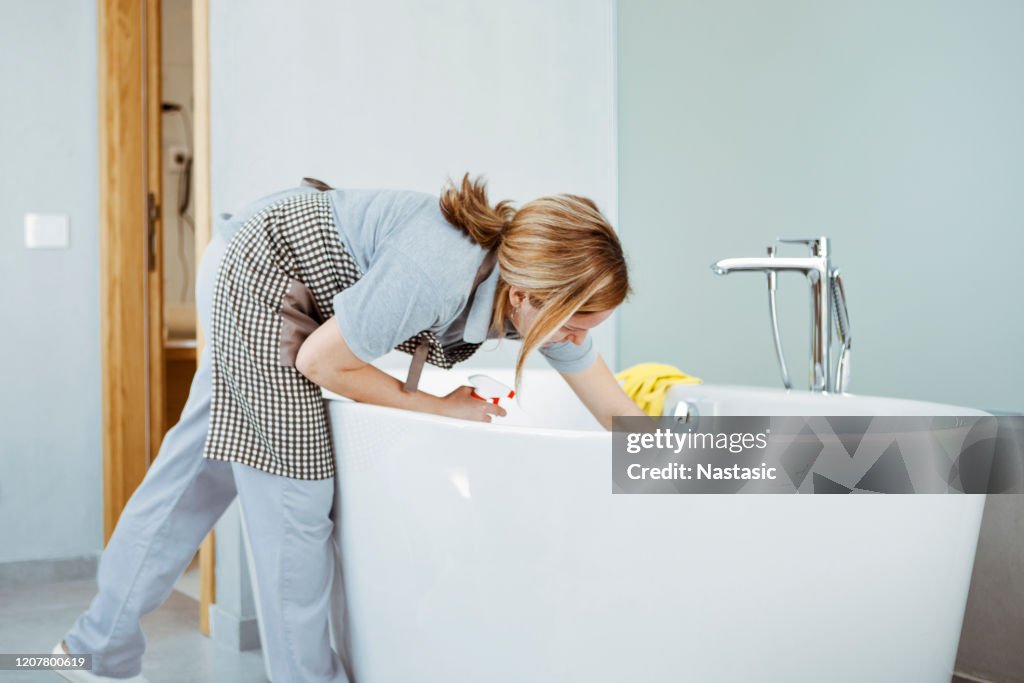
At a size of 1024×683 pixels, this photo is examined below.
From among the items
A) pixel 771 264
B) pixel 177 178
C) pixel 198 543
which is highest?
pixel 177 178

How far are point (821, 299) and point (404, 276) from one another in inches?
35.5

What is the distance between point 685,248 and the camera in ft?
8.30

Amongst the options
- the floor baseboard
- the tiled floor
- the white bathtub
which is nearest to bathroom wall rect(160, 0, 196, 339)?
the floor baseboard

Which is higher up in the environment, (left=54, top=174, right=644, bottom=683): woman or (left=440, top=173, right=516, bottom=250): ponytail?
(left=440, top=173, right=516, bottom=250): ponytail

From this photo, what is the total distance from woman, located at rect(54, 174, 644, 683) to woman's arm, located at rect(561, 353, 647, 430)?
1 cm

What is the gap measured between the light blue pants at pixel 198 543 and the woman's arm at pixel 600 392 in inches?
18.3

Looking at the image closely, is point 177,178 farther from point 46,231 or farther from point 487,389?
point 487,389

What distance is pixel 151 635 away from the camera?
2.15m

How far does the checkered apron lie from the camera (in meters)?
1.42

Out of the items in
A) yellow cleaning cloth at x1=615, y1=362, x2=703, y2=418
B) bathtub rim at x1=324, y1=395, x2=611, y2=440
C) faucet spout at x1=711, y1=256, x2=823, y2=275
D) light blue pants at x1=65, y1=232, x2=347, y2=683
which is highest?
faucet spout at x1=711, y1=256, x2=823, y2=275

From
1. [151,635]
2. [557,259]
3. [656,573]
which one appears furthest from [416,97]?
[656,573]

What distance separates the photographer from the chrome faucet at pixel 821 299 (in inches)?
71.0

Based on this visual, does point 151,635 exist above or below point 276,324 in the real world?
below

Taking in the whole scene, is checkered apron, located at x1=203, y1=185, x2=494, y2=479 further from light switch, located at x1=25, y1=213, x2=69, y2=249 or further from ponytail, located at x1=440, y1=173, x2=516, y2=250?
light switch, located at x1=25, y1=213, x2=69, y2=249
